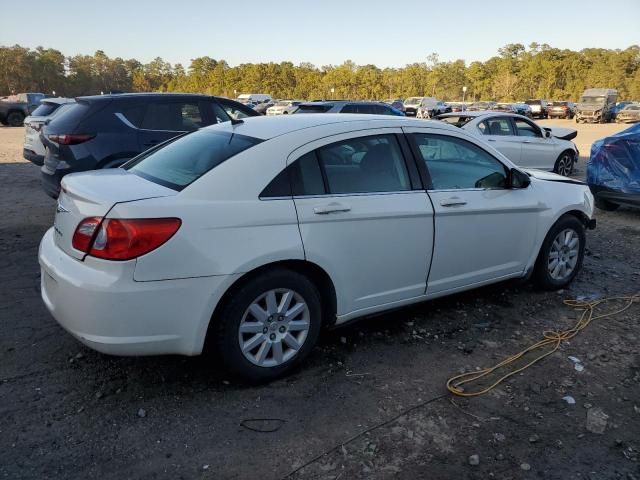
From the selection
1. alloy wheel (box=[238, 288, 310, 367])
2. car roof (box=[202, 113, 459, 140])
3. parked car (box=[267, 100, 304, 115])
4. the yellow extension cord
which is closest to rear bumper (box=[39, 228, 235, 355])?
alloy wheel (box=[238, 288, 310, 367])

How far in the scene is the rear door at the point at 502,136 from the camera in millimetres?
10820

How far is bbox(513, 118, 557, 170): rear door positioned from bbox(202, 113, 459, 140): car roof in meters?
7.98

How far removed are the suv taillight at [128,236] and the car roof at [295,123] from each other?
97 cm

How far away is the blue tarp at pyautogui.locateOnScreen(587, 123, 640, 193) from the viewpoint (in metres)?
7.90

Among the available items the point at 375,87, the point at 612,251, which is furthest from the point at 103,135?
the point at 375,87

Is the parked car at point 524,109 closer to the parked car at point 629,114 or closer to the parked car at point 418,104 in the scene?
the parked car at point 418,104

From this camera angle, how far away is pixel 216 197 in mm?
3029

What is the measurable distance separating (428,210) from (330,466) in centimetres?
191

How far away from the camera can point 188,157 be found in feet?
11.7

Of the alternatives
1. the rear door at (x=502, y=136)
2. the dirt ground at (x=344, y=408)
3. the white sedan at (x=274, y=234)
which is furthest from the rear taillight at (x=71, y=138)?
the rear door at (x=502, y=136)

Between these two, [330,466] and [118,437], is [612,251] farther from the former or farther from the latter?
[118,437]

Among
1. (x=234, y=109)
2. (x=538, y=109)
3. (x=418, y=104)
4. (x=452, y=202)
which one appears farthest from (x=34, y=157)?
(x=538, y=109)

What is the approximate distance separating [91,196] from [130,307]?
2.39 ft

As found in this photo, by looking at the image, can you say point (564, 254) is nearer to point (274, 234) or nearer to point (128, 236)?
point (274, 234)
